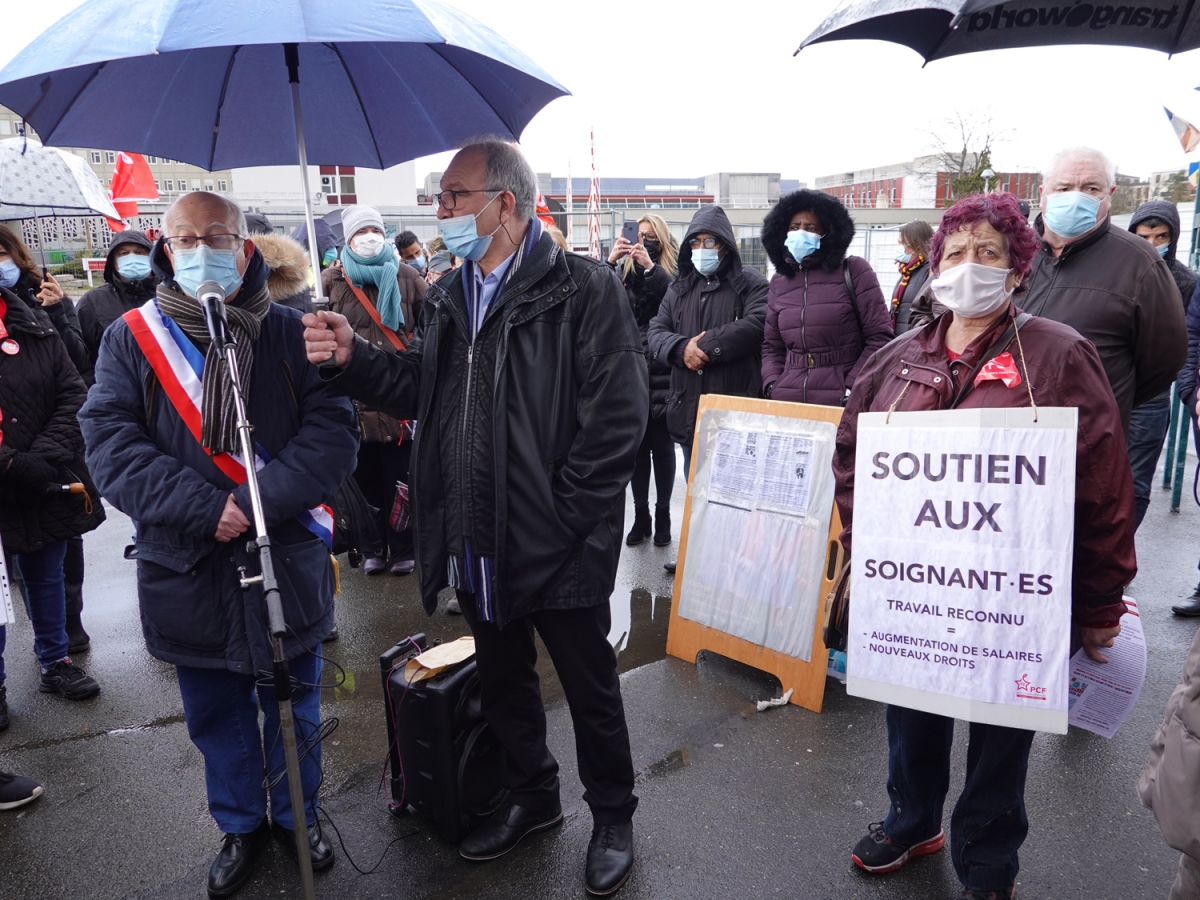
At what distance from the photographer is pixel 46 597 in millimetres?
3982

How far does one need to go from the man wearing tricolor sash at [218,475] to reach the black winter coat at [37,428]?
5.44 ft

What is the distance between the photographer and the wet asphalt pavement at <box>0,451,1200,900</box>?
2.67m

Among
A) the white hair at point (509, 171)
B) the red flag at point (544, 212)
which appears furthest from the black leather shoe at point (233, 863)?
the red flag at point (544, 212)

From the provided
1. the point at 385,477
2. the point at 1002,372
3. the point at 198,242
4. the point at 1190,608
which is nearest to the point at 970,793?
the point at 1002,372

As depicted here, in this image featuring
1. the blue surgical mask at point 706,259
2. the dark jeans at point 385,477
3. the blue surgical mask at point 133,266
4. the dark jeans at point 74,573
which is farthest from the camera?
the dark jeans at point 385,477

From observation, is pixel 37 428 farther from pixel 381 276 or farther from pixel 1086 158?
pixel 1086 158

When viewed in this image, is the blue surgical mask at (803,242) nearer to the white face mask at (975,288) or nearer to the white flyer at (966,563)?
the white face mask at (975,288)

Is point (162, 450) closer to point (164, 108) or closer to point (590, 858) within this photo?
point (164, 108)

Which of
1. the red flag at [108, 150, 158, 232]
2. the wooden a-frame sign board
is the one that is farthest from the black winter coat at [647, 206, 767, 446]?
the red flag at [108, 150, 158, 232]

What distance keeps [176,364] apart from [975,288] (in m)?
2.34

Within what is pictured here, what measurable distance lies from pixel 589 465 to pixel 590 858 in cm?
130

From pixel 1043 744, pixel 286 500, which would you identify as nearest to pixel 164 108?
pixel 286 500

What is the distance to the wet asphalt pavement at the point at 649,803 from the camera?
105 inches

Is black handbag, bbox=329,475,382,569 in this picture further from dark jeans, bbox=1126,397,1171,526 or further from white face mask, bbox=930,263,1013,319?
dark jeans, bbox=1126,397,1171,526
